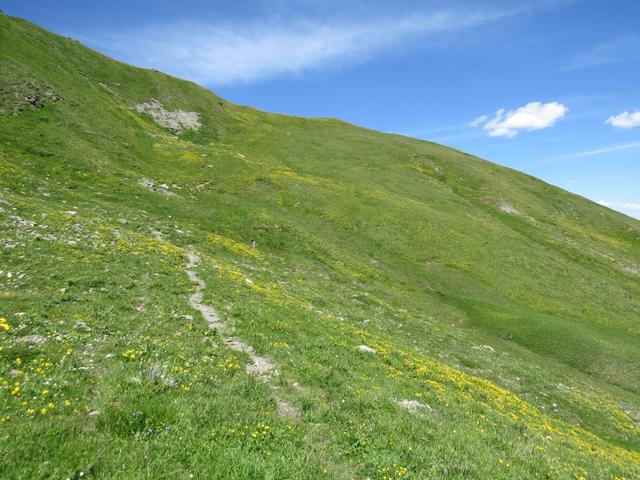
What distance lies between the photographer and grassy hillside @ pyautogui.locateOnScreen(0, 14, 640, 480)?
9594 millimetres

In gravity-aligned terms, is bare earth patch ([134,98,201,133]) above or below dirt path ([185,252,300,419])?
above

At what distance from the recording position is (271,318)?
20703 millimetres

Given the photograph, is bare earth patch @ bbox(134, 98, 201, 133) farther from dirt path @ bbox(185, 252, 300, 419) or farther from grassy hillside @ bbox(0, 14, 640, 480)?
dirt path @ bbox(185, 252, 300, 419)

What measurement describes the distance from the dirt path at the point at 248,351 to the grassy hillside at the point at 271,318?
208 millimetres

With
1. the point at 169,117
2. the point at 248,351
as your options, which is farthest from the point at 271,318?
the point at 169,117

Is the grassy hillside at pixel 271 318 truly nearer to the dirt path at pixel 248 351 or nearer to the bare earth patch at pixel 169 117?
the dirt path at pixel 248 351

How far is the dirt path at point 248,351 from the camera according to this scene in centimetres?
1228

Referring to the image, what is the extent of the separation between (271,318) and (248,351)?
4.54 meters

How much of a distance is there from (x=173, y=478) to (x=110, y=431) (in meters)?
2.23

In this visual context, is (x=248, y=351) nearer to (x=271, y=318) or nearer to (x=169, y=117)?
(x=271, y=318)

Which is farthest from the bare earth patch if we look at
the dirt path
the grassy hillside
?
the dirt path

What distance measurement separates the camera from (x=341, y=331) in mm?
22500

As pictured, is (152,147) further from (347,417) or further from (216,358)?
(347,417)

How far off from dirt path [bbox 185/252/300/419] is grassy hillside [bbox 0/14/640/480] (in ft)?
0.68
